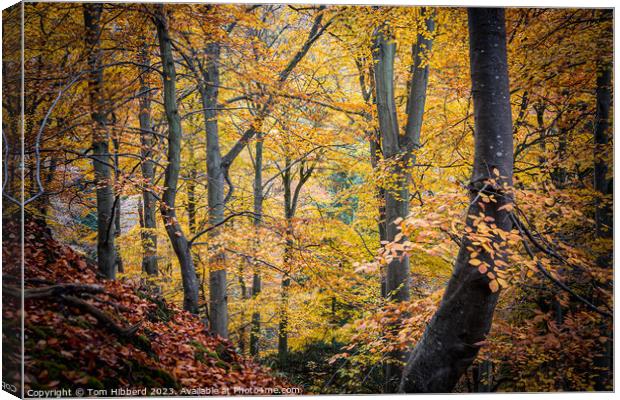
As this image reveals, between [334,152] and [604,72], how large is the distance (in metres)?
2.75

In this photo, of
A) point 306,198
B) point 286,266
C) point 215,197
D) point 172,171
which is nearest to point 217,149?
point 215,197

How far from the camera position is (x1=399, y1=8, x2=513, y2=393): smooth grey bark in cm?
283

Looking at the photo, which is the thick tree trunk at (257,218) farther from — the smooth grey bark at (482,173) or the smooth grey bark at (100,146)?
the smooth grey bark at (482,173)

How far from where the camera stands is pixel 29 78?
10.9 feet

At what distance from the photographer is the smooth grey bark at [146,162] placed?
13.5 ft

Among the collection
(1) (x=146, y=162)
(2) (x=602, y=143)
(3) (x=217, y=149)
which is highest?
(3) (x=217, y=149)

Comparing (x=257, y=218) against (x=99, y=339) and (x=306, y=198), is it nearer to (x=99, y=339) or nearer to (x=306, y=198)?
(x=306, y=198)

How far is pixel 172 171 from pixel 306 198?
5.86ft

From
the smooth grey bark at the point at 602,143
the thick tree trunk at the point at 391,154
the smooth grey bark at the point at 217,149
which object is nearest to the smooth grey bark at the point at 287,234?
the smooth grey bark at the point at 217,149

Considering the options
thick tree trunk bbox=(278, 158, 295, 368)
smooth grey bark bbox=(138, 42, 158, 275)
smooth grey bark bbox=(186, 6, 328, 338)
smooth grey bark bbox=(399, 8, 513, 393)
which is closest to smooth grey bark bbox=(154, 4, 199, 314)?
smooth grey bark bbox=(138, 42, 158, 275)

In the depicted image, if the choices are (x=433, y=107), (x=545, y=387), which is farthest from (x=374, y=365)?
(x=433, y=107)

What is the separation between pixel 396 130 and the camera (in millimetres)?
4922

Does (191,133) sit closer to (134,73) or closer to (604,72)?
(134,73)

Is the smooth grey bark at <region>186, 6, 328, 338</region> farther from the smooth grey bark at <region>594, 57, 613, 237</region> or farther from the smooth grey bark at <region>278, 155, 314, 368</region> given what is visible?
the smooth grey bark at <region>594, 57, 613, 237</region>
